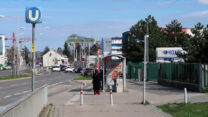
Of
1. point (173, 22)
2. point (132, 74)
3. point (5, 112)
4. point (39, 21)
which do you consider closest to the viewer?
point (5, 112)

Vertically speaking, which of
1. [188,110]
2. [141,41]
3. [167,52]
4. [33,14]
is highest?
[141,41]

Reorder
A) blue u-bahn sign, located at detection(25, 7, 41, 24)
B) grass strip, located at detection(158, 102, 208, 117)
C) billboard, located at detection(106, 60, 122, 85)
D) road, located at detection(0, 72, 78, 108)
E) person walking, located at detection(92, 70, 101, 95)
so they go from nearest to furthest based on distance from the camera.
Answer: grass strip, located at detection(158, 102, 208, 117), blue u-bahn sign, located at detection(25, 7, 41, 24), road, located at detection(0, 72, 78, 108), person walking, located at detection(92, 70, 101, 95), billboard, located at detection(106, 60, 122, 85)

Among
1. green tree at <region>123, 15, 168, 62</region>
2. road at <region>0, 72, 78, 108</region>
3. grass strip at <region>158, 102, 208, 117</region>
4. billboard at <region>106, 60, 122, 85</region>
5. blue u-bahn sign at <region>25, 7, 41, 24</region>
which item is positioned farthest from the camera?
green tree at <region>123, 15, 168, 62</region>

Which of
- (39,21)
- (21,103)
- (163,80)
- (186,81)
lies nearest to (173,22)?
(163,80)

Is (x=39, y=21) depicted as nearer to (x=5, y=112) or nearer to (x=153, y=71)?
(x=5, y=112)

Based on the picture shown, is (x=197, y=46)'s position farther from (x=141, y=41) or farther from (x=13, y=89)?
(x=141, y=41)

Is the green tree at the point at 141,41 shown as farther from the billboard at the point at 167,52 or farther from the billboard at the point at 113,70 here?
the billboard at the point at 113,70

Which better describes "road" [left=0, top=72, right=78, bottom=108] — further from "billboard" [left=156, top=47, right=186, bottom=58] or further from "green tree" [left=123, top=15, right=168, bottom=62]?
"green tree" [left=123, top=15, right=168, bottom=62]

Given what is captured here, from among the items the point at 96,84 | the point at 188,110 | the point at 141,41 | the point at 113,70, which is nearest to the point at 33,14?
the point at 188,110

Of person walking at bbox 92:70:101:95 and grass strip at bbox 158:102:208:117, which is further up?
person walking at bbox 92:70:101:95

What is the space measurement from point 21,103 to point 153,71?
119 ft

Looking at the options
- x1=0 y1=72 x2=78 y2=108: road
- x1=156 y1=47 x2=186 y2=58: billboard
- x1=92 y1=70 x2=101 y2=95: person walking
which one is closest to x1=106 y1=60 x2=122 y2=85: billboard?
x1=92 y1=70 x2=101 y2=95: person walking

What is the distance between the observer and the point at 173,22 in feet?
277

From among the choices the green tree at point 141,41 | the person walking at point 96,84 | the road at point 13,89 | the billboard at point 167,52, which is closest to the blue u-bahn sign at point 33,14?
the road at point 13,89
